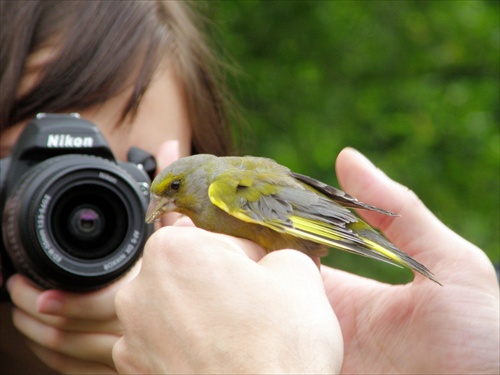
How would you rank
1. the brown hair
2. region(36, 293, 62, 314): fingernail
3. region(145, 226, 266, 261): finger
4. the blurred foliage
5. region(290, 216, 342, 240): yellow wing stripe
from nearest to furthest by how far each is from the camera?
region(145, 226, 266, 261): finger
region(290, 216, 342, 240): yellow wing stripe
region(36, 293, 62, 314): fingernail
the brown hair
the blurred foliage

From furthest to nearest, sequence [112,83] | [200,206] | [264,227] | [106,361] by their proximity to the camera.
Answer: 1. [112,83]
2. [106,361]
3. [200,206]
4. [264,227]

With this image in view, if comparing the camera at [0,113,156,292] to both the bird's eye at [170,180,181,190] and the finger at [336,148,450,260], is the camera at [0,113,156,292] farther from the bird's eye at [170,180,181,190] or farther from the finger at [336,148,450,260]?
the finger at [336,148,450,260]

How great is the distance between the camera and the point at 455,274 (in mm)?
2641

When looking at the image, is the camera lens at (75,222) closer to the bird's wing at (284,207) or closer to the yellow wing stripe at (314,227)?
the bird's wing at (284,207)

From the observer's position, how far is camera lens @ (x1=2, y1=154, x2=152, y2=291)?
9.12 ft

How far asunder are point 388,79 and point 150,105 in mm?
4026

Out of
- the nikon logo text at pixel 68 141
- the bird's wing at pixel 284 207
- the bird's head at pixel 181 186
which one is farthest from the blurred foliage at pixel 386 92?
the bird's wing at pixel 284 207

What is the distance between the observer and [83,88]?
3.31 meters

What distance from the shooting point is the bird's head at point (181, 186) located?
2766 mm

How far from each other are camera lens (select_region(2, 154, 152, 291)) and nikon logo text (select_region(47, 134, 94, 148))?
10 centimetres

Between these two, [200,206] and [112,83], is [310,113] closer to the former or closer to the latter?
[112,83]

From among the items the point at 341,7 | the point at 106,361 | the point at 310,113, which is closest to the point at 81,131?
the point at 106,361

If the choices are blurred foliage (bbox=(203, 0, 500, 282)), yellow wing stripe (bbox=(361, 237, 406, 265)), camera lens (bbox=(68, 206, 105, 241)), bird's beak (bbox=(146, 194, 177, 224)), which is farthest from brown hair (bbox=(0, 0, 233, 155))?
blurred foliage (bbox=(203, 0, 500, 282))

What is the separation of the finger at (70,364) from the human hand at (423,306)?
39.2 inches
